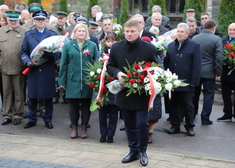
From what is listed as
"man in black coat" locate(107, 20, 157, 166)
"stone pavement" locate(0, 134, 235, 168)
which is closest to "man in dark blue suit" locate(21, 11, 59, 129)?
"stone pavement" locate(0, 134, 235, 168)

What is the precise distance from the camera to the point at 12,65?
9531 millimetres

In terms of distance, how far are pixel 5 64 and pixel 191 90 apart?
3.80 meters

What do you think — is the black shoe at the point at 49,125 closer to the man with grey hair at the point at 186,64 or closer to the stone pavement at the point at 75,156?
the stone pavement at the point at 75,156

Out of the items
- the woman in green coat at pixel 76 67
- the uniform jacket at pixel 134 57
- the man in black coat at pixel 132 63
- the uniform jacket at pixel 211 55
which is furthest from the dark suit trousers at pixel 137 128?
the uniform jacket at pixel 211 55

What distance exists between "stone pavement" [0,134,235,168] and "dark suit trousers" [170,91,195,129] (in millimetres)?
1511

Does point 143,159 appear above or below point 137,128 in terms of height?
below

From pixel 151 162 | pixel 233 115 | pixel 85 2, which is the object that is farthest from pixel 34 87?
pixel 85 2

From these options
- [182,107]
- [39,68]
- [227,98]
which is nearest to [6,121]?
[39,68]

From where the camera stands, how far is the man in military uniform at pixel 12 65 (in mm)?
9531

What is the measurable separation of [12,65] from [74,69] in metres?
1.68

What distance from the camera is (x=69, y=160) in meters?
7.02

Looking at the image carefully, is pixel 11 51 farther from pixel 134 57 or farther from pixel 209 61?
pixel 209 61

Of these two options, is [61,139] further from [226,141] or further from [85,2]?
[85,2]

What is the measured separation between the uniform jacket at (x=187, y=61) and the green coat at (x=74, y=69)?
161 centimetres
